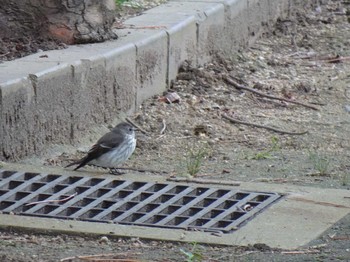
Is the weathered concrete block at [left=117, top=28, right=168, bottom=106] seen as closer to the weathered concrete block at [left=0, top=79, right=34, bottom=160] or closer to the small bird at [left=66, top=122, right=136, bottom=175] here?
the small bird at [left=66, top=122, right=136, bottom=175]

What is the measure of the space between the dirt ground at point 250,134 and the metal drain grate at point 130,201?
0.38 meters

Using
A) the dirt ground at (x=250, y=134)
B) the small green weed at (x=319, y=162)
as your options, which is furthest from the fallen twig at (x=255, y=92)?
the small green weed at (x=319, y=162)

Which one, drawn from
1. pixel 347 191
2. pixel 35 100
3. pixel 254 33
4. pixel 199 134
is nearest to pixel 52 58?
pixel 35 100

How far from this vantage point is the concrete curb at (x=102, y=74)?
20.4 feet

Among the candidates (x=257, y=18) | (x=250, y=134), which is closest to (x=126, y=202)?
(x=250, y=134)

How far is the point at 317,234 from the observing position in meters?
4.84

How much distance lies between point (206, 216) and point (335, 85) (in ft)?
12.6

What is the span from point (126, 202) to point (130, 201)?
3cm

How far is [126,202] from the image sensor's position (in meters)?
5.38

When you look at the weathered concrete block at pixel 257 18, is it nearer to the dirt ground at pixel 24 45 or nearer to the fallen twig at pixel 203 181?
the dirt ground at pixel 24 45

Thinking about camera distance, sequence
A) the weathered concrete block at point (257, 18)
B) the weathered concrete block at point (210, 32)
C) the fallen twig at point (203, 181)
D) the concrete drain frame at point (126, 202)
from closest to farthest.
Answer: the concrete drain frame at point (126, 202)
the fallen twig at point (203, 181)
the weathered concrete block at point (210, 32)
the weathered concrete block at point (257, 18)

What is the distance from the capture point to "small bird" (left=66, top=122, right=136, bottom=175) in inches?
239

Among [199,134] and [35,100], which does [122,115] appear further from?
[35,100]

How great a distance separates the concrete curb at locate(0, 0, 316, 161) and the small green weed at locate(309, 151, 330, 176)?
1.44 metres
